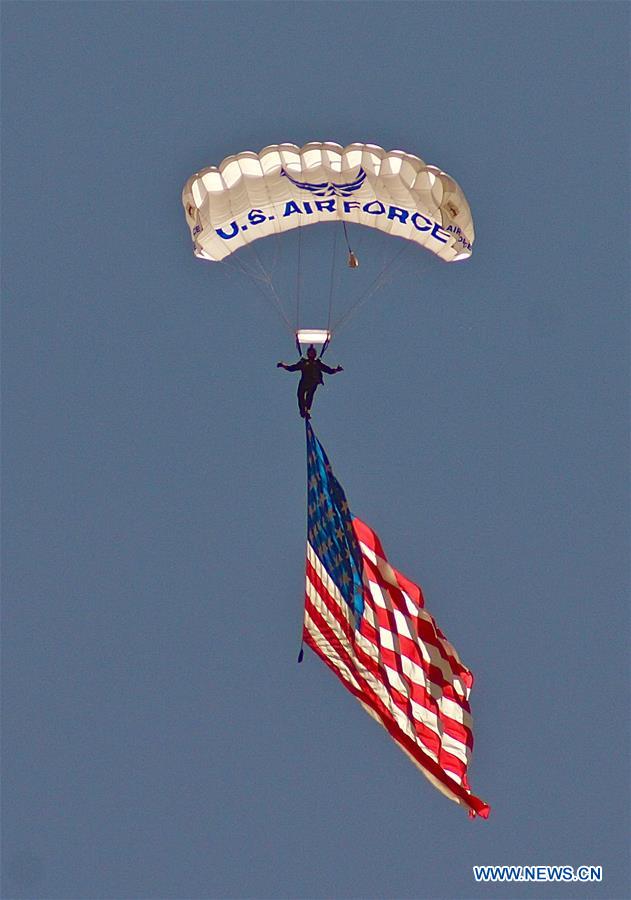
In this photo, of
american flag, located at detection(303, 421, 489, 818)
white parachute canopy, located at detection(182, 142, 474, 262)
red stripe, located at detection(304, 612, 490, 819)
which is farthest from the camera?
american flag, located at detection(303, 421, 489, 818)

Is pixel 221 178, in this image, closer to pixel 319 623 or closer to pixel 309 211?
pixel 309 211

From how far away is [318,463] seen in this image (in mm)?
27250

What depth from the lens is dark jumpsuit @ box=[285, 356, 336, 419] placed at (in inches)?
1070

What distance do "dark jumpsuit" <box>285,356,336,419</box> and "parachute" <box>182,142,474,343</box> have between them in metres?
1.80

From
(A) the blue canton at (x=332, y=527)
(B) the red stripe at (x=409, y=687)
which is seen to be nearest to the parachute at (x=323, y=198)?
(A) the blue canton at (x=332, y=527)

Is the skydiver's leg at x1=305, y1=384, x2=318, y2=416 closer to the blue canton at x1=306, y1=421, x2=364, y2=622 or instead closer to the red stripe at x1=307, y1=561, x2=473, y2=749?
the blue canton at x1=306, y1=421, x2=364, y2=622

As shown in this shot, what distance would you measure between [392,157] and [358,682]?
335 inches

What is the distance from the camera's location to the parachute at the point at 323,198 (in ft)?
84.8

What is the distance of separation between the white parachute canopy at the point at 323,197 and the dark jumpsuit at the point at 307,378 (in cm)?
224

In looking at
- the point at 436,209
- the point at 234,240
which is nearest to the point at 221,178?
the point at 234,240

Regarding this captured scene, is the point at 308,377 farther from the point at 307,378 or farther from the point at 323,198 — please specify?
the point at 323,198

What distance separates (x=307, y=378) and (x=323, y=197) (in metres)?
2.95

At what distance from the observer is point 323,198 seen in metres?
26.6

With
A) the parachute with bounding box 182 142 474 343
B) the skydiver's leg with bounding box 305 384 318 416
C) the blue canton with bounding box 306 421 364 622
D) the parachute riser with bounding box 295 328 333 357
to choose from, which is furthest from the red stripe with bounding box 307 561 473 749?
the parachute with bounding box 182 142 474 343
